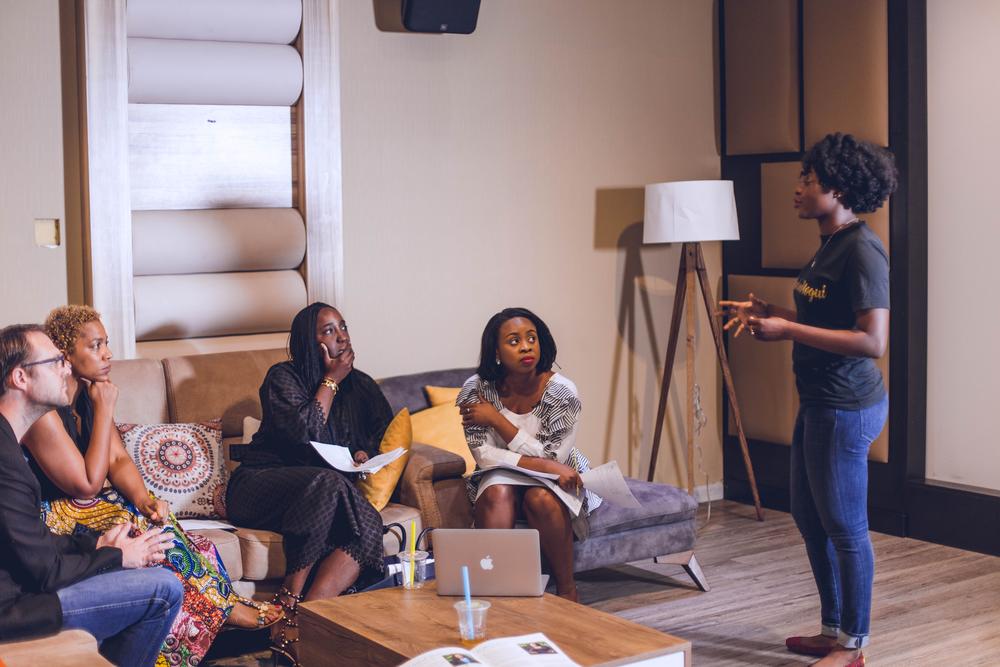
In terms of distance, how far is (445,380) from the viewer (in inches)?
189

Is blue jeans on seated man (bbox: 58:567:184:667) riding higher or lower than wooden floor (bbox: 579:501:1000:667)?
higher

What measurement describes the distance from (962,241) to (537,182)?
1817mm

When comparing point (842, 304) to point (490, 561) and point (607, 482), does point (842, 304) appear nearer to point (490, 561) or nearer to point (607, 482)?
point (607, 482)

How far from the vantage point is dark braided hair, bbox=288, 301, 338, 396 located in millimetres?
4156

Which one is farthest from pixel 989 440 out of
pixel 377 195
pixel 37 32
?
pixel 37 32

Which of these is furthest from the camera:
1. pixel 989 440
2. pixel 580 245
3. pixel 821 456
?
pixel 580 245

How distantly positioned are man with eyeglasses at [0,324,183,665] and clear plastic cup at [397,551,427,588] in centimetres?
56

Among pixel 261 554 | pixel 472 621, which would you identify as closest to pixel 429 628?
pixel 472 621

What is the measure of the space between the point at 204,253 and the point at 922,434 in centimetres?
308

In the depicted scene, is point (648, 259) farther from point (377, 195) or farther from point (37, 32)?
point (37, 32)

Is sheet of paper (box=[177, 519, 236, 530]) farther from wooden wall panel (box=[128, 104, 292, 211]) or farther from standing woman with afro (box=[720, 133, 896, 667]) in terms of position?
standing woman with afro (box=[720, 133, 896, 667])

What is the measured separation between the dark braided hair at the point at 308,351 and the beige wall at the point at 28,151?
0.92 m

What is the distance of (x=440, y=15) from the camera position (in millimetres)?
4879

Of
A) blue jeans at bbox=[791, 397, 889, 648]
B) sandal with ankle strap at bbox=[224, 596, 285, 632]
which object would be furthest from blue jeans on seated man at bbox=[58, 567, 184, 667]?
blue jeans at bbox=[791, 397, 889, 648]
